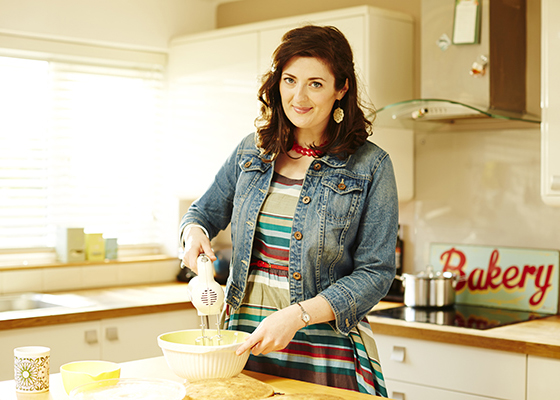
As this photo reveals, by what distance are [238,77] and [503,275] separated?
4.83 ft

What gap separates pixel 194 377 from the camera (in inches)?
51.6

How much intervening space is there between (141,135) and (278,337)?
7.92 ft

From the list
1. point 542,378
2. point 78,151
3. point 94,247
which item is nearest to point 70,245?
point 94,247

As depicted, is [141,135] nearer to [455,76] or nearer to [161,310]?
[161,310]

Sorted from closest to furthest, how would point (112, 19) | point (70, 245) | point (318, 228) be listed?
point (318, 228)
point (70, 245)
point (112, 19)

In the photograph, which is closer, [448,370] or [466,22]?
[448,370]

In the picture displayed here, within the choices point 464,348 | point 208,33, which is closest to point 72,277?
point 208,33

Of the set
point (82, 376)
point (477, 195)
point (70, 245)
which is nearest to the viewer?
point (82, 376)

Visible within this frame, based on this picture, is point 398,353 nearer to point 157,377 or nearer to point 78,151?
point 157,377

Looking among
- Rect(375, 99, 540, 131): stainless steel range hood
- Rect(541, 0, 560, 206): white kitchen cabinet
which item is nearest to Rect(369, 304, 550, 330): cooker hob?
Rect(541, 0, 560, 206): white kitchen cabinet

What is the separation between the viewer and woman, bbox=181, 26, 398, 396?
151 cm

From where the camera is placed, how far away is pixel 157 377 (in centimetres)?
139

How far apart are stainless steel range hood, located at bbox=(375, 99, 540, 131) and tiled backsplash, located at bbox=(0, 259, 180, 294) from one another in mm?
1379

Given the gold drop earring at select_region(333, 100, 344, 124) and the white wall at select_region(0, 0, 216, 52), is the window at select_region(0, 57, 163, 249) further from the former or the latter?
the gold drop earring at select_region(333, 100, 344, 124)
